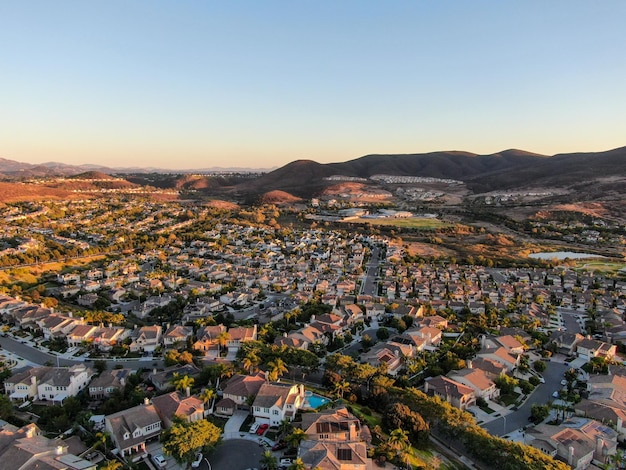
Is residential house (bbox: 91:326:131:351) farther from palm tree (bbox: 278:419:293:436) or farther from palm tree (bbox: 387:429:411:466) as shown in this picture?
palm tree (bbox: 387:429:411:466)

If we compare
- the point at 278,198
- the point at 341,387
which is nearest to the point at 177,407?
the point at 341,387

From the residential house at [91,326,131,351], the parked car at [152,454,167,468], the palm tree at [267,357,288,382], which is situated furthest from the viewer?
the residential house at [91,326,131,351]

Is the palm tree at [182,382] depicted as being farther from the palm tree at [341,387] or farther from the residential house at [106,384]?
the palm tree at [341,387]

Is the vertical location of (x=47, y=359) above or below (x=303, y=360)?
below

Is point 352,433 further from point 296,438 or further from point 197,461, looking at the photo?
point 197,461

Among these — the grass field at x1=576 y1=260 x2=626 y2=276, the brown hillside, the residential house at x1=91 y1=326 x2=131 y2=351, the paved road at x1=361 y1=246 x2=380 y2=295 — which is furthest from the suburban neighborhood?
the brown hillside

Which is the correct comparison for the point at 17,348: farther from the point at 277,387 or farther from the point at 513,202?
the point at 513,202
